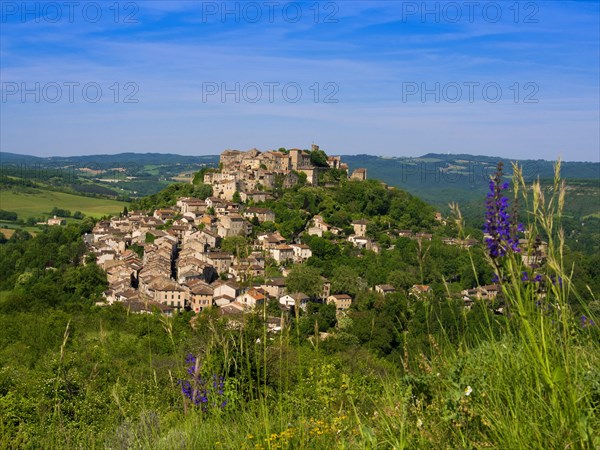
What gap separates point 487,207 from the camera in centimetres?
257

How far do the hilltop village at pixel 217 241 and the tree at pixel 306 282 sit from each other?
1.41 feet

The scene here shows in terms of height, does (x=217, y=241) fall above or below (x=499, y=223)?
below

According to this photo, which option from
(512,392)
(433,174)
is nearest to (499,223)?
(512,392)

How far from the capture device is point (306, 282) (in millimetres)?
39469

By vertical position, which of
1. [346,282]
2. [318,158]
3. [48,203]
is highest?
[318,158]

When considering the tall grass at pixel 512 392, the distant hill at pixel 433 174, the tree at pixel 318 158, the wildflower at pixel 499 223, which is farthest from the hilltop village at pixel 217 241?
the distant hill at pixel 433 174

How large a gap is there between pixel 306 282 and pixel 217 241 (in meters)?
9.94

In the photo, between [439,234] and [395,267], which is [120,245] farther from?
[439,234]

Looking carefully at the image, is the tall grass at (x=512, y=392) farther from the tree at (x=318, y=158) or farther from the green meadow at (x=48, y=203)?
the green meadow at (x=48, y=203)

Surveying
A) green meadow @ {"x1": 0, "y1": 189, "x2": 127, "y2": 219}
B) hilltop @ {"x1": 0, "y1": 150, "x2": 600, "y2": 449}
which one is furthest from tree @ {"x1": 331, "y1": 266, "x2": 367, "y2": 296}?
green meadow @ {"x1": 0, "y1": 189, "x2": 127, "y2": 219}

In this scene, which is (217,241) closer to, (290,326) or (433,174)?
(290,326)

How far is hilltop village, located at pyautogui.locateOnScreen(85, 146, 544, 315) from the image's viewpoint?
37250mm

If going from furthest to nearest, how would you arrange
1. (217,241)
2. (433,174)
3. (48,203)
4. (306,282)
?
1. (433,174)
2. (48,203)
3. (217,241)
4. (306,282)

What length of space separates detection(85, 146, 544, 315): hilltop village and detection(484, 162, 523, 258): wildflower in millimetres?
26966
